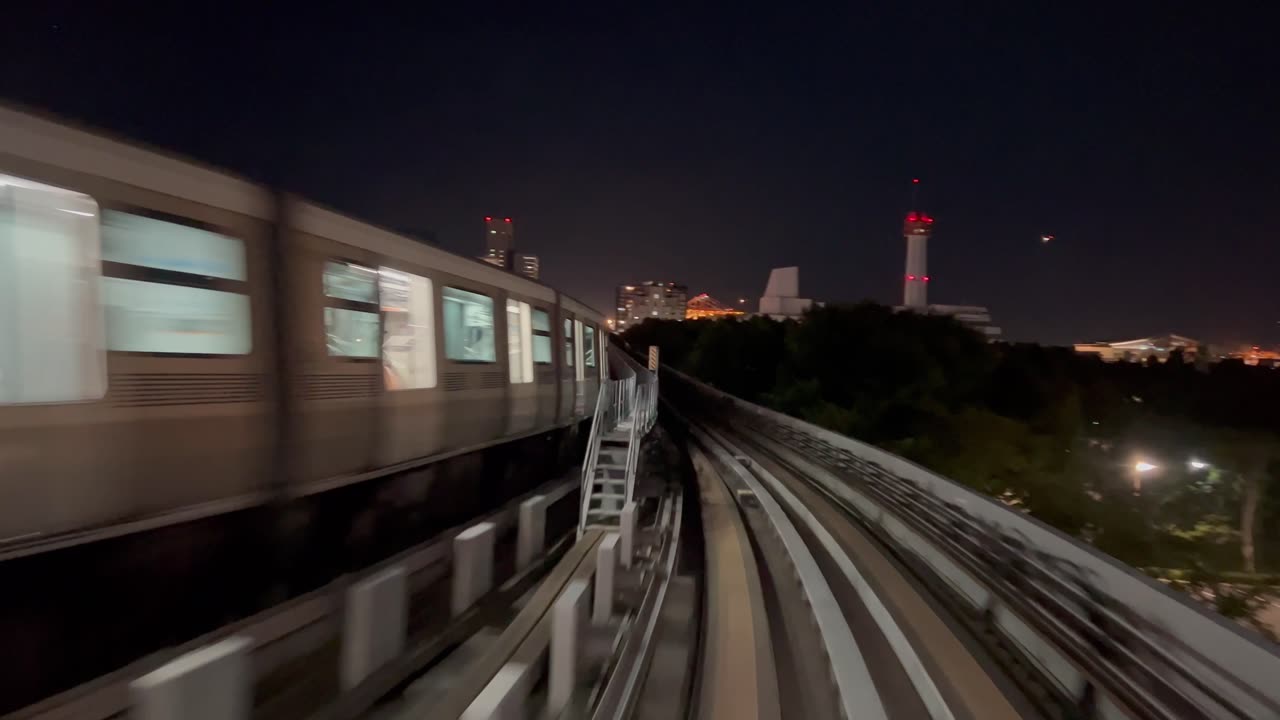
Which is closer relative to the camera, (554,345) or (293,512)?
(293,512)

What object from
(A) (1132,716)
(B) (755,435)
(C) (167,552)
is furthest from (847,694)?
(B) (755,435)

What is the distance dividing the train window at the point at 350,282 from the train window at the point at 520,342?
392 cm

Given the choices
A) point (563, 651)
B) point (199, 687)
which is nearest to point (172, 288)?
point (199, 687)

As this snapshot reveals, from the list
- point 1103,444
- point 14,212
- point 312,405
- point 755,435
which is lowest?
point 1103,444

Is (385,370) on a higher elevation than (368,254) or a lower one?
lower

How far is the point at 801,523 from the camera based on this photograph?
12.0 meters

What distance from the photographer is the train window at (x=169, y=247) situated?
5.63 m

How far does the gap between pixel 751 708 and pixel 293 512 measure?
4503 millimetres

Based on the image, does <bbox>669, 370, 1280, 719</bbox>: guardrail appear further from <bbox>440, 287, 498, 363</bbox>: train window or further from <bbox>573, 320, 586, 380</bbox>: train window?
<bbox>573, 320, 586, 380</bbox>: train window

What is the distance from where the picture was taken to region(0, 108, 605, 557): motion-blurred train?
5004 millimetres

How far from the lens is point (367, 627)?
213 inches

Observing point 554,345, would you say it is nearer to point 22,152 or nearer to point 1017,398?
point 22,152

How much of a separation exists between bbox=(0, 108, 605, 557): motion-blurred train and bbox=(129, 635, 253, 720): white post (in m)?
2.16

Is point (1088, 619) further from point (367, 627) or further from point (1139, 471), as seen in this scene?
point (1139, 471)
